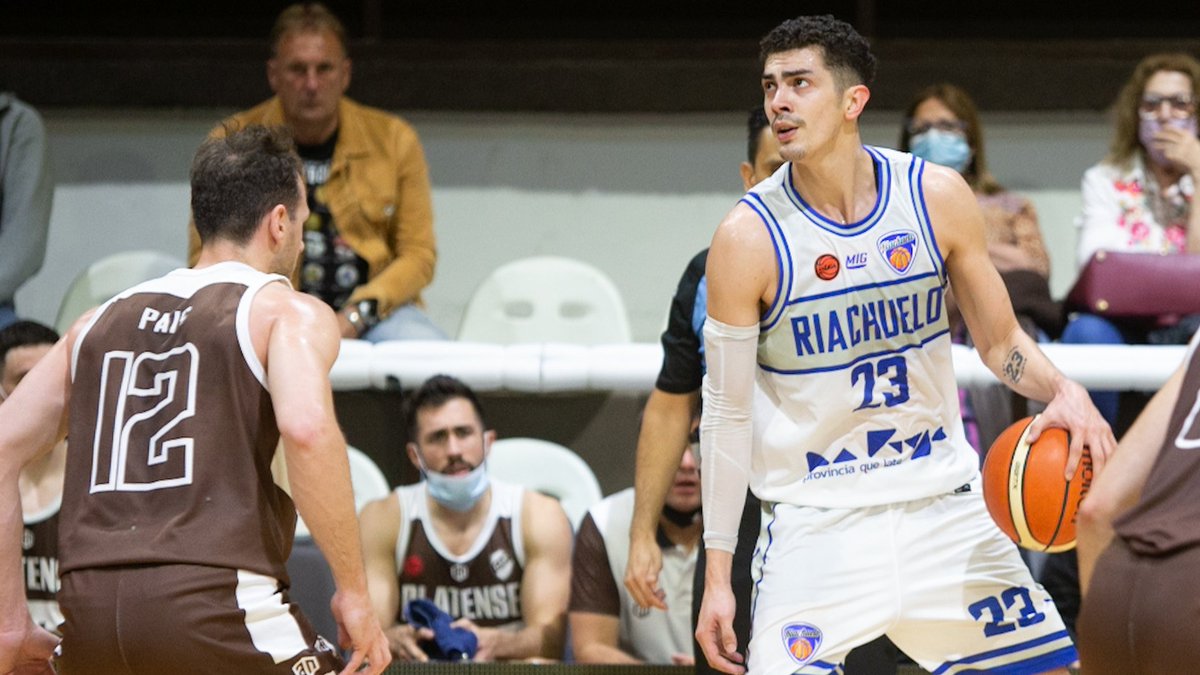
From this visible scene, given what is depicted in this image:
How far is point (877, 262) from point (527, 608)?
2109 millimetres

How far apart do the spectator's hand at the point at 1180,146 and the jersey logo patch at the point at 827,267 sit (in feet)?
9.15

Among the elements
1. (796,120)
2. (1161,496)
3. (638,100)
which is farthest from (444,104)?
(1161,496)

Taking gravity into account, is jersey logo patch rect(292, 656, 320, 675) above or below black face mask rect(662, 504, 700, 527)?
below

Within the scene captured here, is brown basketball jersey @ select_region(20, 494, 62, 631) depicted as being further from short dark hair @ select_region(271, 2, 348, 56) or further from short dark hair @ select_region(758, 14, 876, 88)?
short dark hair @ select_region(758, 14, 876, 88)

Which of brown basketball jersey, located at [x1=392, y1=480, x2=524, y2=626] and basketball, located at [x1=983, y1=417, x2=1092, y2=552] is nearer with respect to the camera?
basketball, located at [x1=983, y1=417, x2=1092, y2=552]

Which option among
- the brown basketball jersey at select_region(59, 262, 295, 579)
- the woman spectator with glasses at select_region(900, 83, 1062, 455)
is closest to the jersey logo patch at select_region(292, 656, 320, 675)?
the brown basketball jersey at select_region(59, 262, 295, 579)

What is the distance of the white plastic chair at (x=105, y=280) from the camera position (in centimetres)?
665

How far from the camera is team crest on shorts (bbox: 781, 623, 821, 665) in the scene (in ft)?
11.4

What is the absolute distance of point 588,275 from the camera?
6.85 metres

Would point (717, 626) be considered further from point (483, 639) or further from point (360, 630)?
point (483, 639)

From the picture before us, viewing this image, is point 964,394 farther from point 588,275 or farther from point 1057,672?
point 588,275

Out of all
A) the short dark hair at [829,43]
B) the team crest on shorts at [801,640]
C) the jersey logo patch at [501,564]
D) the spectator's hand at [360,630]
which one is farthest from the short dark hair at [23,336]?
the team crest on shorts at [801,640]

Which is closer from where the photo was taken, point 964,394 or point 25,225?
point 964,394

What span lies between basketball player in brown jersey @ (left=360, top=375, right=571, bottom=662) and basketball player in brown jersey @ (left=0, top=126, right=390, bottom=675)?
171cm
